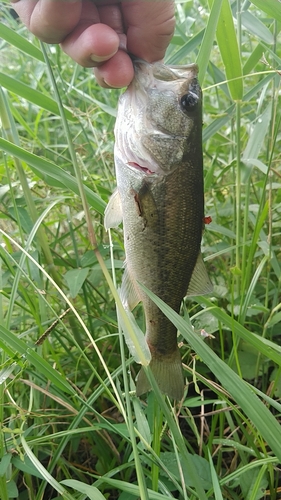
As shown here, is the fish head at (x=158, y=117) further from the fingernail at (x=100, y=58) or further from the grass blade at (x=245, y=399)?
the grass blade at (x=245, y=399)

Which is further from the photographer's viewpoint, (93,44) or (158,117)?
(158,117)

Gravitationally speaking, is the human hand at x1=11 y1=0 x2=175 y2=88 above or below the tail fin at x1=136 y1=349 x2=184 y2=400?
above

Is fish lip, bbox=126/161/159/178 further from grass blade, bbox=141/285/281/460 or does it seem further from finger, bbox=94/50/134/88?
grass blade, bbox=141/285/281/460

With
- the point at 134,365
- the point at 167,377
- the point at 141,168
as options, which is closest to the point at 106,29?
the point at 141,168

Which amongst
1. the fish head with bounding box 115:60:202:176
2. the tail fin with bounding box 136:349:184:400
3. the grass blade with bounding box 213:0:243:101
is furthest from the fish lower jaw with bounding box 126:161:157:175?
the tail fin with bounding box 136:349:184:400

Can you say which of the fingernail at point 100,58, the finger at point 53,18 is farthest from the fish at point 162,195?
the finger at point 53,18

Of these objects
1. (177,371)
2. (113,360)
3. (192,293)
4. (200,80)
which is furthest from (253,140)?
(113,360)

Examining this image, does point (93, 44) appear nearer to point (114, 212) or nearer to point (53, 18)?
point (53, 18)
